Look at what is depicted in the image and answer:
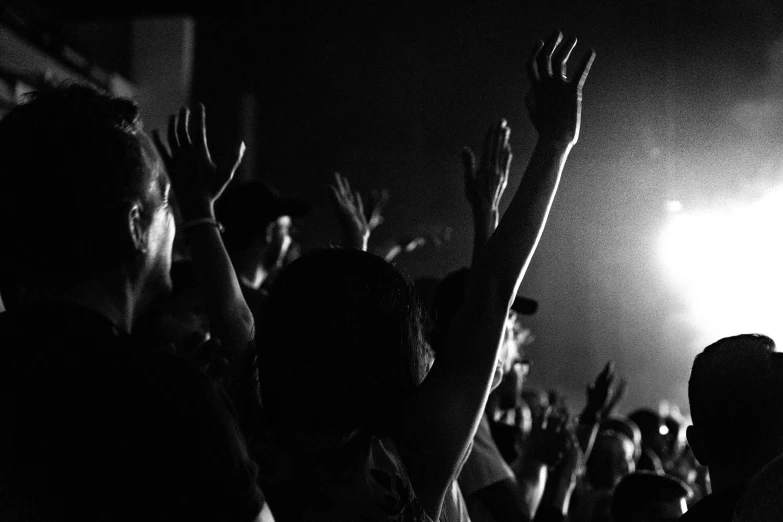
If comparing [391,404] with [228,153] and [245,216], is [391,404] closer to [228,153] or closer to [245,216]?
[228,153]

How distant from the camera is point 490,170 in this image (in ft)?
6.16

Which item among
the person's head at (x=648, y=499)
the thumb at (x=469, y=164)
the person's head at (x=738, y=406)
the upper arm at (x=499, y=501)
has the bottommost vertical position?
the person's head at (x=648, y=499)

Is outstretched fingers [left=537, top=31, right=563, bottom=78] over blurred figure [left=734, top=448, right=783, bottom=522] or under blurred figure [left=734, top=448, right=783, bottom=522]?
over

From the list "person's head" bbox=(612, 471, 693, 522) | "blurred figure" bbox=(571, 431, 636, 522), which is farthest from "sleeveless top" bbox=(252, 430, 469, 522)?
"blurred figure" bbox=(571, 431, 636, 522)

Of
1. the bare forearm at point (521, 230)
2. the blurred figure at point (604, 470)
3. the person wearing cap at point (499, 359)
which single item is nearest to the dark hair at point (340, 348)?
the bare forearm at point (521, 230)

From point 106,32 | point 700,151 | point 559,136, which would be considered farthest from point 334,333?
point 106,32

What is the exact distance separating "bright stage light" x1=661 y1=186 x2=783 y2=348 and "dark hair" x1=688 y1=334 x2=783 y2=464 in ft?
8.96

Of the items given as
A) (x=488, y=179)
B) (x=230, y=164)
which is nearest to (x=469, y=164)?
(x=488, y=179)

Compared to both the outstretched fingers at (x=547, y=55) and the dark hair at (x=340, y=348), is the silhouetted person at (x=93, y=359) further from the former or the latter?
the outstretched fingers at (x=547, y=55)

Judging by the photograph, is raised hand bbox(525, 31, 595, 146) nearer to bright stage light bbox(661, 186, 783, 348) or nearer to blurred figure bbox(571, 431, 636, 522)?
blurred figure bbox(571, 431, 636, 522)

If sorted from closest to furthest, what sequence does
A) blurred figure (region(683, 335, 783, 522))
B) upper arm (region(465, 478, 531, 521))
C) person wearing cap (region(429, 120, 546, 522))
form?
1. blurred figure (region(683, 335, 783, 522))
2. person wearing cap (region(429, 120, 546, 522))
3. upper arm (region(465, 478, 531, 521))

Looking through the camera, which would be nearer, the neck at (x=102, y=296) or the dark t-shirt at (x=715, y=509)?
the neck at (x=102, y=296)

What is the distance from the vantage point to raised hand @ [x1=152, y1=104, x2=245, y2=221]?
1.82m

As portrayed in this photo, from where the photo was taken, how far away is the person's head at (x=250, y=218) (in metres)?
3.08
